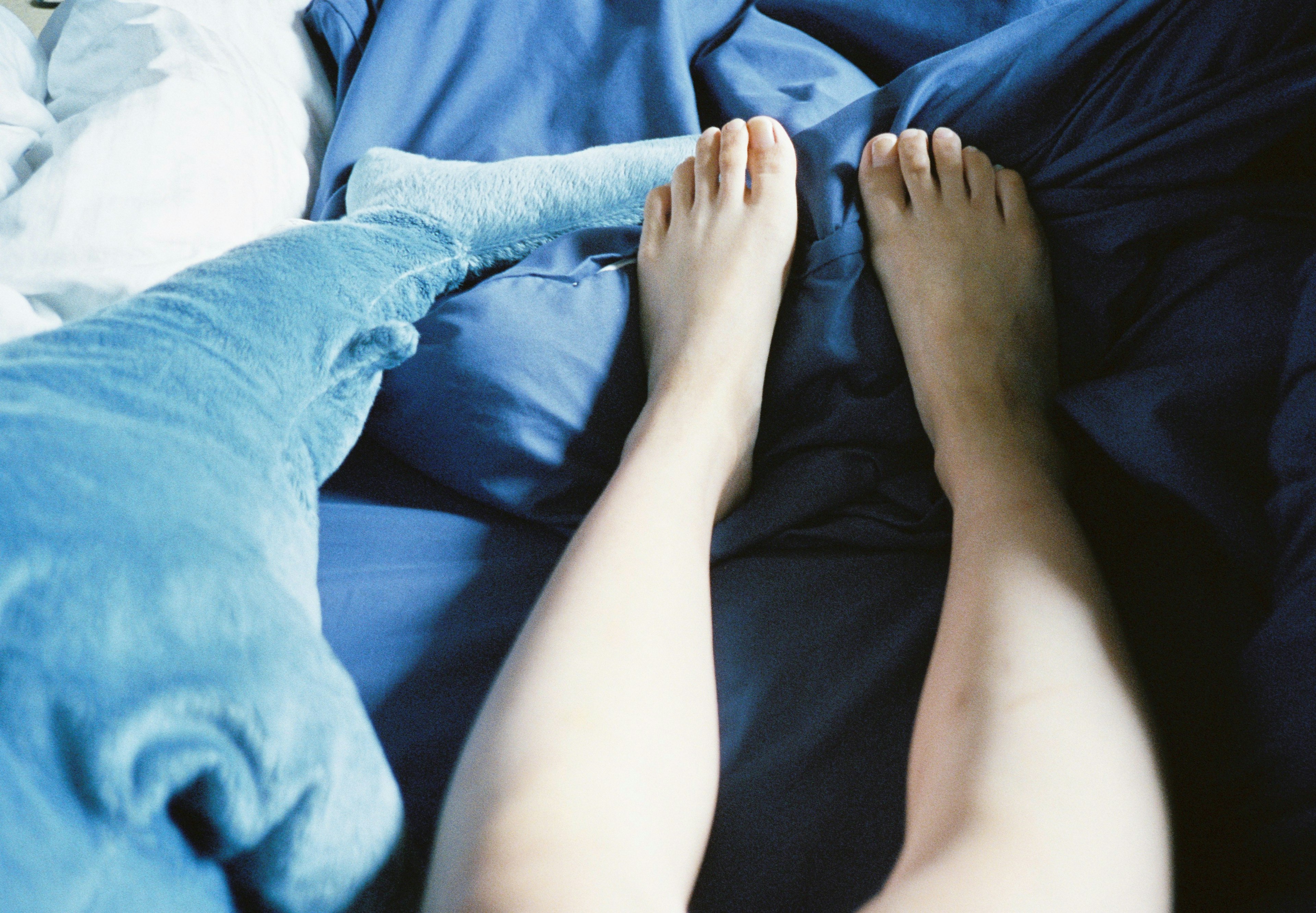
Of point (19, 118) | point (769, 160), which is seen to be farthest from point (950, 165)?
point (19, 118)

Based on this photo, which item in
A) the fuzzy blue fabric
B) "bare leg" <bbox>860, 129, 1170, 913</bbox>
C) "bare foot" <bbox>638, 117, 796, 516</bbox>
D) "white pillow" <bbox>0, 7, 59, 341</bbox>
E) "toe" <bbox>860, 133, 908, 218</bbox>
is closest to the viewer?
the fuzzy blue fabric

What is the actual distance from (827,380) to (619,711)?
36 centimetres

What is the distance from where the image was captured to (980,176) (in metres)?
0.77

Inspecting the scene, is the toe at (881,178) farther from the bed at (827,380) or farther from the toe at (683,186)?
the toe at (683,186)

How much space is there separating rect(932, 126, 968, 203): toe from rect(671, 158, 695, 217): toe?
0.24 m

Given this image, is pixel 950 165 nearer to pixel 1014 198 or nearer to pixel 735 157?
pixel 1014 198

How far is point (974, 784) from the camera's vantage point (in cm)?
38

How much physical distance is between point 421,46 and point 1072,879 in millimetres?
944

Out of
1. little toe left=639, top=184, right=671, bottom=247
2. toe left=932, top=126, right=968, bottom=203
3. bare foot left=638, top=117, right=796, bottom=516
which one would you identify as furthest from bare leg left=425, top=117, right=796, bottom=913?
toe left=932, top=126, right=968, bottom=203

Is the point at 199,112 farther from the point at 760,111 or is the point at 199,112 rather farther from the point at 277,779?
the point at 277,779

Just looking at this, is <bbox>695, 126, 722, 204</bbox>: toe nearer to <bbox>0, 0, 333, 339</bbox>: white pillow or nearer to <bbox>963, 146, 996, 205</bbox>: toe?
<bbox>963, 146, 996, 205</bbox>: toe

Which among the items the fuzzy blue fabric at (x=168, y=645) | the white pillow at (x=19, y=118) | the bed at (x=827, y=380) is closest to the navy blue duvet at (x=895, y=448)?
the bed at (x=827, y=380)

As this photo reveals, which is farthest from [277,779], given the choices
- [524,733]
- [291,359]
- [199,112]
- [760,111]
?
[760,111]

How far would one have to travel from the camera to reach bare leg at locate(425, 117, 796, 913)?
1.11 feet
